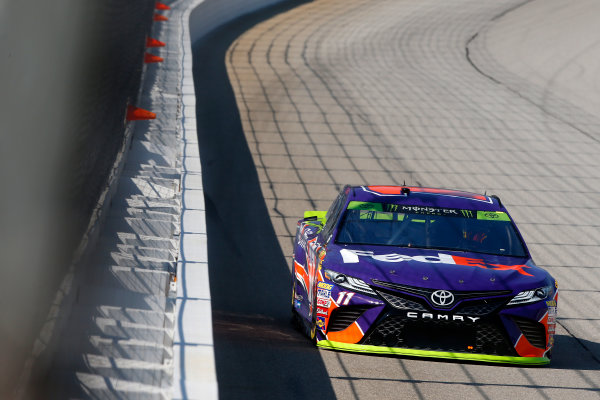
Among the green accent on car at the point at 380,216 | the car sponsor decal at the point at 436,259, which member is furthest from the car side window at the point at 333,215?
the car sponsor decal at the point at 436,259

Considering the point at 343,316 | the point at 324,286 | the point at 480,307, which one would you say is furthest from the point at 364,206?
the point at 480,307

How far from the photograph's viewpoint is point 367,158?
1806 centimetres

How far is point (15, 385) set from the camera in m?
5.23

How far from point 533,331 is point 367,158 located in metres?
10.8

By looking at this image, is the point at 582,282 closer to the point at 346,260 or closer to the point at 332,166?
the point at 346,260

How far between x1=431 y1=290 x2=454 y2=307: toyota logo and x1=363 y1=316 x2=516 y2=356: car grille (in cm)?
13

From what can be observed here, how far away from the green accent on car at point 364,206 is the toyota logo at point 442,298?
1585 millimetres

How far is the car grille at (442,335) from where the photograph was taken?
7270 mm

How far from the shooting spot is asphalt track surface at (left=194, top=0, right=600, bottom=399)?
7.49 metres

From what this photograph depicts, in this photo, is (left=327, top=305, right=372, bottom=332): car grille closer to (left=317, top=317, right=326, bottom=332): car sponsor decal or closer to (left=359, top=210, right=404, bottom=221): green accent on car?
(left=317, top=317, right=326, bottom=332): car sponsor decal

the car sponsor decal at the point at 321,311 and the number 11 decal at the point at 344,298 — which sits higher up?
the number 11 decal at the point at 344,298

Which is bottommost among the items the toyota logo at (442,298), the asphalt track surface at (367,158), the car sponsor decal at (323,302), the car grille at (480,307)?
the asphalt track surface at (367,158)

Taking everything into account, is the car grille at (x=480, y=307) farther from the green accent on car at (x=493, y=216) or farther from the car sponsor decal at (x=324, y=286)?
the green accent on car at (x=493, y=216)

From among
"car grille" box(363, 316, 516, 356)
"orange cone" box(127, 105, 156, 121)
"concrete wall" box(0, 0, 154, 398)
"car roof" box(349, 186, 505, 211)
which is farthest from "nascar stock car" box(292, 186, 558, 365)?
"orange cone" box(127, 105, 156, 121)
